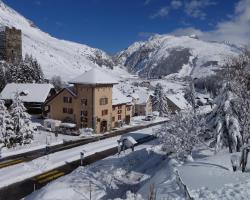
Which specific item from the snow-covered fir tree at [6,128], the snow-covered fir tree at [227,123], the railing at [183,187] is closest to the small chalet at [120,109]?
the snow-covered fir tree at [6,128]

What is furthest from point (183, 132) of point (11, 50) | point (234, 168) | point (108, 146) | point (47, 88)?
point (11, 50)

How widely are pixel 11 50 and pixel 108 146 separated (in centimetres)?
11540

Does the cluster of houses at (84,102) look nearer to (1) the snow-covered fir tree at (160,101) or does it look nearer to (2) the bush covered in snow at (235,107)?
(1) the snow-covered fir tree at (160,101)

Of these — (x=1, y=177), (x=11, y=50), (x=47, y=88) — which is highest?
(x=11, y=50)

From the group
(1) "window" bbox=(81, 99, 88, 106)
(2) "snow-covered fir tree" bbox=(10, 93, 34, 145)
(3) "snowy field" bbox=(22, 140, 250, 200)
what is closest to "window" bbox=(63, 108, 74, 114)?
(1) "window" bbox=(81, 99, 88, 106)

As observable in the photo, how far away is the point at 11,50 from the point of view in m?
159

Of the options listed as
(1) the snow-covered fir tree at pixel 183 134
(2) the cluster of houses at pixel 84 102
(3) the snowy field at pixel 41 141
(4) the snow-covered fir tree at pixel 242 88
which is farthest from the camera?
(2) the cluster of houses at pixel 84 102

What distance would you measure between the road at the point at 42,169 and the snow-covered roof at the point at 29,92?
25356 mm

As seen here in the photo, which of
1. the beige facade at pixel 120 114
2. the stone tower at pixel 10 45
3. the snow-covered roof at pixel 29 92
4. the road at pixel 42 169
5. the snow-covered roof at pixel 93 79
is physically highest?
the stone tower at pixel 10 45

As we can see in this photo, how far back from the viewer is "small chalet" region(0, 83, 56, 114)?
78062mm

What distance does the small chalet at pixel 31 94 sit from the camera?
78.1m

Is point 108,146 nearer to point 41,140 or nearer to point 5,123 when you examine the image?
point 41,140

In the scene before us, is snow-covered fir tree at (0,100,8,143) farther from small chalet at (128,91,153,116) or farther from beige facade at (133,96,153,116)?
beige facade at (133,96,153,116)

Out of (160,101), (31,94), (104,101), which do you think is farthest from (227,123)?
(160,101)
